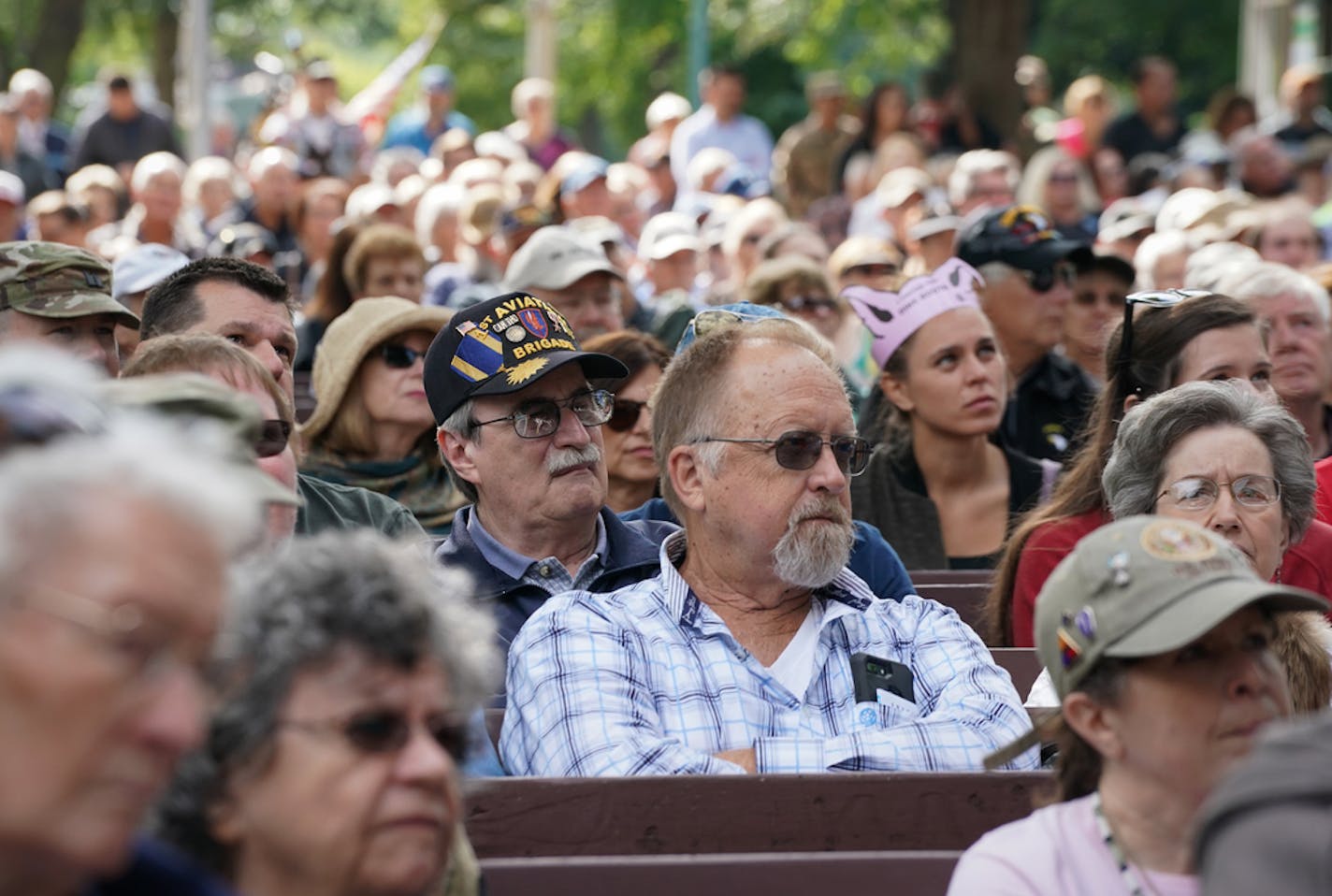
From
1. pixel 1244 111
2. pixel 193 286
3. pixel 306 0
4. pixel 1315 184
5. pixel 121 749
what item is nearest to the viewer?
pixel 121 749

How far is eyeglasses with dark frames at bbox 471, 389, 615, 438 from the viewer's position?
4695 millimetres

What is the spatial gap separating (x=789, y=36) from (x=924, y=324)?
2009 centimetres

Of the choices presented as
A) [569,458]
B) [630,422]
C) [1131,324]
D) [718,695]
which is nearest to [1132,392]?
[1131,324]

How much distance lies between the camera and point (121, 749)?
1.75m

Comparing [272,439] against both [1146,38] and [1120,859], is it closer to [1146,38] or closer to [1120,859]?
[1120,859]

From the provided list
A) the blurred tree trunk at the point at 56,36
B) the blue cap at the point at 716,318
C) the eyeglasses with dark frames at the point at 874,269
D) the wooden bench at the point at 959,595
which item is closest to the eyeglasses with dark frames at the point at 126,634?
the blue cap at the point at 716,318

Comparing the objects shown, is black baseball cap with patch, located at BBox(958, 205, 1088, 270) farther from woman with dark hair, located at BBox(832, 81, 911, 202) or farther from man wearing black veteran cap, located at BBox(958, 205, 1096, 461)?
woman with dark hair, located at BBox(832, 81, 911, 202)

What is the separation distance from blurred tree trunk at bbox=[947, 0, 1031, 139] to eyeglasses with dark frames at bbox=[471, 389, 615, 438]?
1359 centimetres

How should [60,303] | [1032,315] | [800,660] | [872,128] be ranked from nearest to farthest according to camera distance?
[800,660]
[60,303]
[1032,315]
[872,128]

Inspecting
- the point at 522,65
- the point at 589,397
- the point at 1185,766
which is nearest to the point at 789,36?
the point at 522,65

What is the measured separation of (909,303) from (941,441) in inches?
19.5

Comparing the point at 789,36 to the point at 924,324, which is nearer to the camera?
the point at 924,324

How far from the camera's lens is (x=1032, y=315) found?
301 inches

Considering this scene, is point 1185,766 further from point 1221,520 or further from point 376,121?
point 376,121
